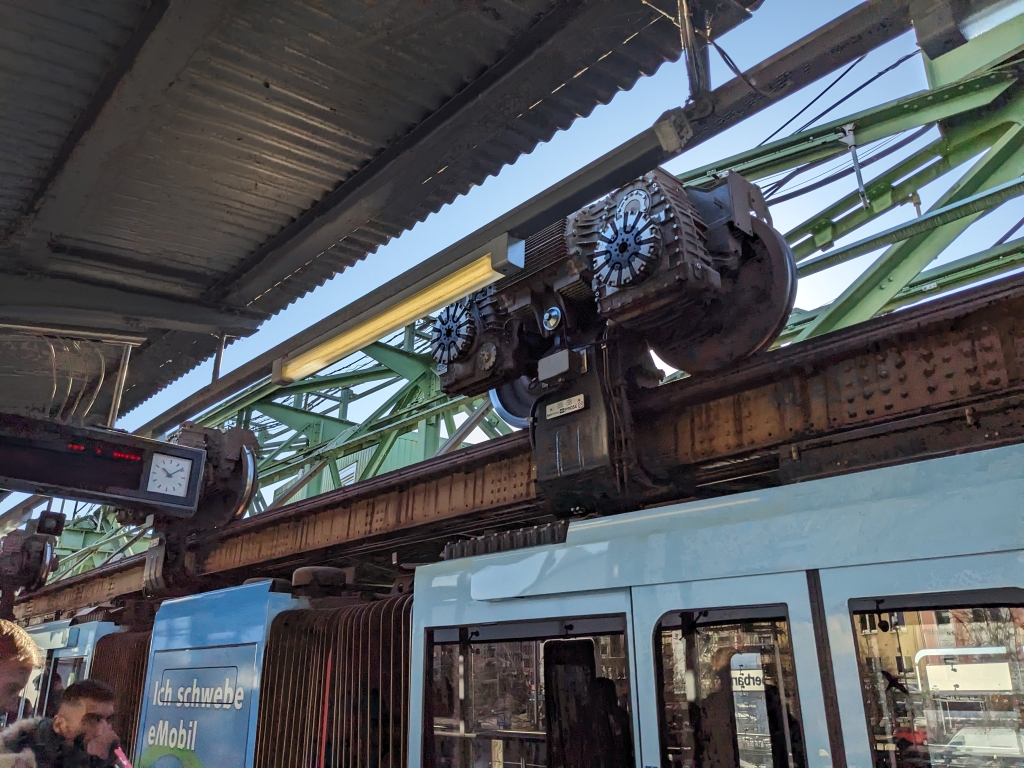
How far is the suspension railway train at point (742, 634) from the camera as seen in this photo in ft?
7.86

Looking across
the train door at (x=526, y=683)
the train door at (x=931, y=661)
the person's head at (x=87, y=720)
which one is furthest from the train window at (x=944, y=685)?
the person's head at (x=87, y=720)

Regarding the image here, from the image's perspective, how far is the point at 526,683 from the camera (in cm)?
363

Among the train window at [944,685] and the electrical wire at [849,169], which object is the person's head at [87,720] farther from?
the electrical wire at [849,169]

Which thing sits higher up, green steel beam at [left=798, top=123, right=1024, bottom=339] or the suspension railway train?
green steel beam at [left=798, top=123, right=1024, bottom=339]

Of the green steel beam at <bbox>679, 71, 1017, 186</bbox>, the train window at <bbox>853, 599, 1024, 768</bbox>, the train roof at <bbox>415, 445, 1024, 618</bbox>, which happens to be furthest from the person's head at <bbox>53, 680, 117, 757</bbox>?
the green steel beam at <bbox>679, 71, 1017, 186</bbox>

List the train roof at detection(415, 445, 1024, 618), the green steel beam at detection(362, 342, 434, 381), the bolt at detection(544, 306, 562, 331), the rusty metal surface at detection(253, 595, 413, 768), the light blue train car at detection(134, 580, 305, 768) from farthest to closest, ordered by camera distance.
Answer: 1. the green steel beam at detection(362, 342, 434, 381)
2. the light blue train car at detection(134, 580, 305, 768)
3. the bolt at detection(544, 306, 562, 331)
4. the rusty metal surface at detection(253, 595, 413, 768)
5. the train roof at detection(415, 445, 1024, 618)

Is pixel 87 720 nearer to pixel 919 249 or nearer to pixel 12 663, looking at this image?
pixel 12 663

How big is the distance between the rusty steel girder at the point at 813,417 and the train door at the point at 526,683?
1616 mm

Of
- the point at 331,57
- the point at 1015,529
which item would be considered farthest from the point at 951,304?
the point at 331,57

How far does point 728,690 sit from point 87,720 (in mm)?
2832

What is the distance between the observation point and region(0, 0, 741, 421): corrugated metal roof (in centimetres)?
340

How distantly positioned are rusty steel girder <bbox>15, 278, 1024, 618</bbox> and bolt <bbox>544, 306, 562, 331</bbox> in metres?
0.79

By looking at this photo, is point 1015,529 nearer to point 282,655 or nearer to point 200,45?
point 200,45

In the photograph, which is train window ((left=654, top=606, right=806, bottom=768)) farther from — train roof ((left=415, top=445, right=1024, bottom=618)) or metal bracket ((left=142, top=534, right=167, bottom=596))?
metal bracket ((left=142, top=534, right=167, bottom=596))
